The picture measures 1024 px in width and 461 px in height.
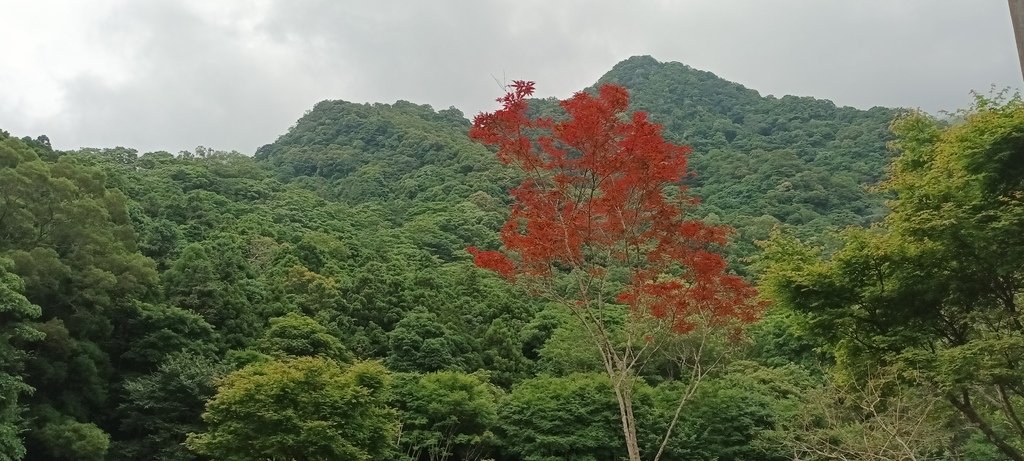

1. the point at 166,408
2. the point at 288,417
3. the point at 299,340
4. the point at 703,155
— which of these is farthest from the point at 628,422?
the point at 703,155

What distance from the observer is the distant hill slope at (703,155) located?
44.7 metres

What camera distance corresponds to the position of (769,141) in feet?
208

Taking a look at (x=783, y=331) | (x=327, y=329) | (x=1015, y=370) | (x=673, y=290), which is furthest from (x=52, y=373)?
(x=783, y=331)

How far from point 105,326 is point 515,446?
12.0m

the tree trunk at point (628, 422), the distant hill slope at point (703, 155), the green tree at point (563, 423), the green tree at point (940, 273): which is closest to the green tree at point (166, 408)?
the green tree at point (563, 423)

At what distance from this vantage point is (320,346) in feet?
71.6

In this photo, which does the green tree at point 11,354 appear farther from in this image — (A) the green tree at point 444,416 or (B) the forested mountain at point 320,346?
(A) the green tree at point 444,416

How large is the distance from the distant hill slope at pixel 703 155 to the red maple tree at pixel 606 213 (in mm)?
22892

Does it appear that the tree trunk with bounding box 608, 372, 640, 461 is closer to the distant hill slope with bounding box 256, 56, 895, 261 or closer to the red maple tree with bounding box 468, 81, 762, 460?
the red maple tree with bounding box 468, 81, 762, 460

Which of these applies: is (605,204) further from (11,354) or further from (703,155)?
(703,155)

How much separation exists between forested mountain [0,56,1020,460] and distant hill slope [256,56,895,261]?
3185 millimetres

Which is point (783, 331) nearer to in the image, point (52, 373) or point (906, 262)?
point (906, 262)

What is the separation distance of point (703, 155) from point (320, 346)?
152ft

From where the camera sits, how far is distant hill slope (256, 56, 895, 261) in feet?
147
